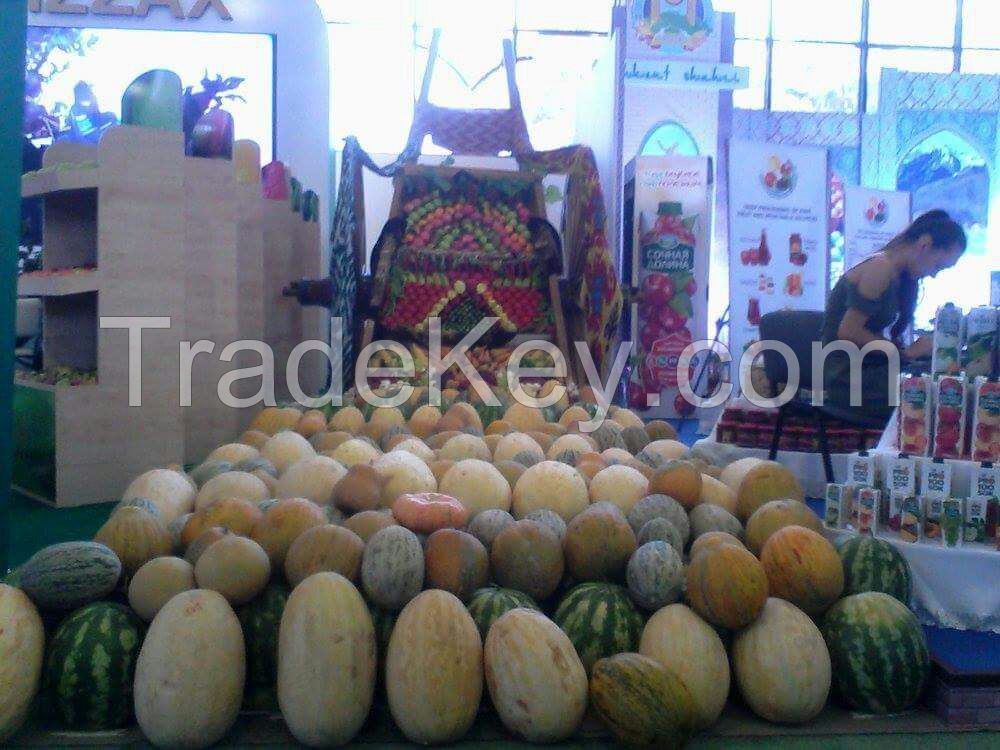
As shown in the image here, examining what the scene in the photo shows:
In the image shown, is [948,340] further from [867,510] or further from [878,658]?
[878,658]

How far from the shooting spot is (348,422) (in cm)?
323

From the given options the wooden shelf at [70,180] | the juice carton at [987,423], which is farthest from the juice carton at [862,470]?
the wooden shelf at [70,180]

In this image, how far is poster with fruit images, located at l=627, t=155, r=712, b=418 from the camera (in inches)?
314

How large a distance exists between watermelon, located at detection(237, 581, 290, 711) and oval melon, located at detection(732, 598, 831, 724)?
826 millimetres

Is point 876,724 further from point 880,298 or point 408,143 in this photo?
point 408,143

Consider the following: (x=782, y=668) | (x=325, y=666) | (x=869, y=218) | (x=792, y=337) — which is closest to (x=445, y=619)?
(x=325, y=666)

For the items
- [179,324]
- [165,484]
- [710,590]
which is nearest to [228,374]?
[179,324]

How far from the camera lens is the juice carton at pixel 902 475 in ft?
8.42

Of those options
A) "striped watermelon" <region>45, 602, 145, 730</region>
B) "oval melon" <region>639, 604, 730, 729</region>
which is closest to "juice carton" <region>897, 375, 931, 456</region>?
"oval melon" <region>639, 604, 730, 729</region>

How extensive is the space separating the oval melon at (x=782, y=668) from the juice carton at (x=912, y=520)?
100cm

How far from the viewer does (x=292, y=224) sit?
620 cm

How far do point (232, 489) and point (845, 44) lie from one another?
12.6 m

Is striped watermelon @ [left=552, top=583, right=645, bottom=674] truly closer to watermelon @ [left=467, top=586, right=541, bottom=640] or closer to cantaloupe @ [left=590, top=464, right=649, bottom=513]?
watermelon @ [left=467, top=586, right=541, bottom=640]

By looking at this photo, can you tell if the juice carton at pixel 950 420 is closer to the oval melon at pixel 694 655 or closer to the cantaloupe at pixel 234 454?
the oval melon at pixel 694 655
